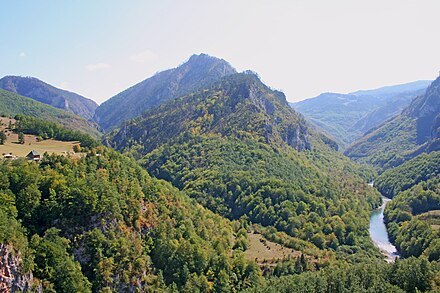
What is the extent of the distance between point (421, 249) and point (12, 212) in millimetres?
133564

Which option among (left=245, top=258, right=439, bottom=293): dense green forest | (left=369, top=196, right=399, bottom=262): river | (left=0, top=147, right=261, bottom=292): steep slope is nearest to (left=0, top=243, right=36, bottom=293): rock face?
(left=0, top=147, right=261, bottom=292): steep slope

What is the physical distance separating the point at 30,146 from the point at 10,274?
70.1 m

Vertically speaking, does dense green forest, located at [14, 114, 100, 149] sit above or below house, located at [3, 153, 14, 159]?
above

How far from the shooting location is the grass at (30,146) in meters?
119

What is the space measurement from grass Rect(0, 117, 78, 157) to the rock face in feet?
159

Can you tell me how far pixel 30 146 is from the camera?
13150cm

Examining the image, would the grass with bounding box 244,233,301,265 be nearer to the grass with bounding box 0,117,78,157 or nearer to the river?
the river

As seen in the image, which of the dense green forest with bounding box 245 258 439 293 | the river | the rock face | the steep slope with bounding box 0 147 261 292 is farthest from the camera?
the river

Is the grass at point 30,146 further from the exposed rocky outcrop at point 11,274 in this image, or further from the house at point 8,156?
the exposed rocky outcrop at point 11,274

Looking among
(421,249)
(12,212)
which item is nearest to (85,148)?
(12,212)

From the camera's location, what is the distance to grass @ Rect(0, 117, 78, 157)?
11949cm

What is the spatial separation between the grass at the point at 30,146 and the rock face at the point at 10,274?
4842 cm

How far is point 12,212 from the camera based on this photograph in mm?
81250

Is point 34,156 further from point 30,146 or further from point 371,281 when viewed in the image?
point 371,281
